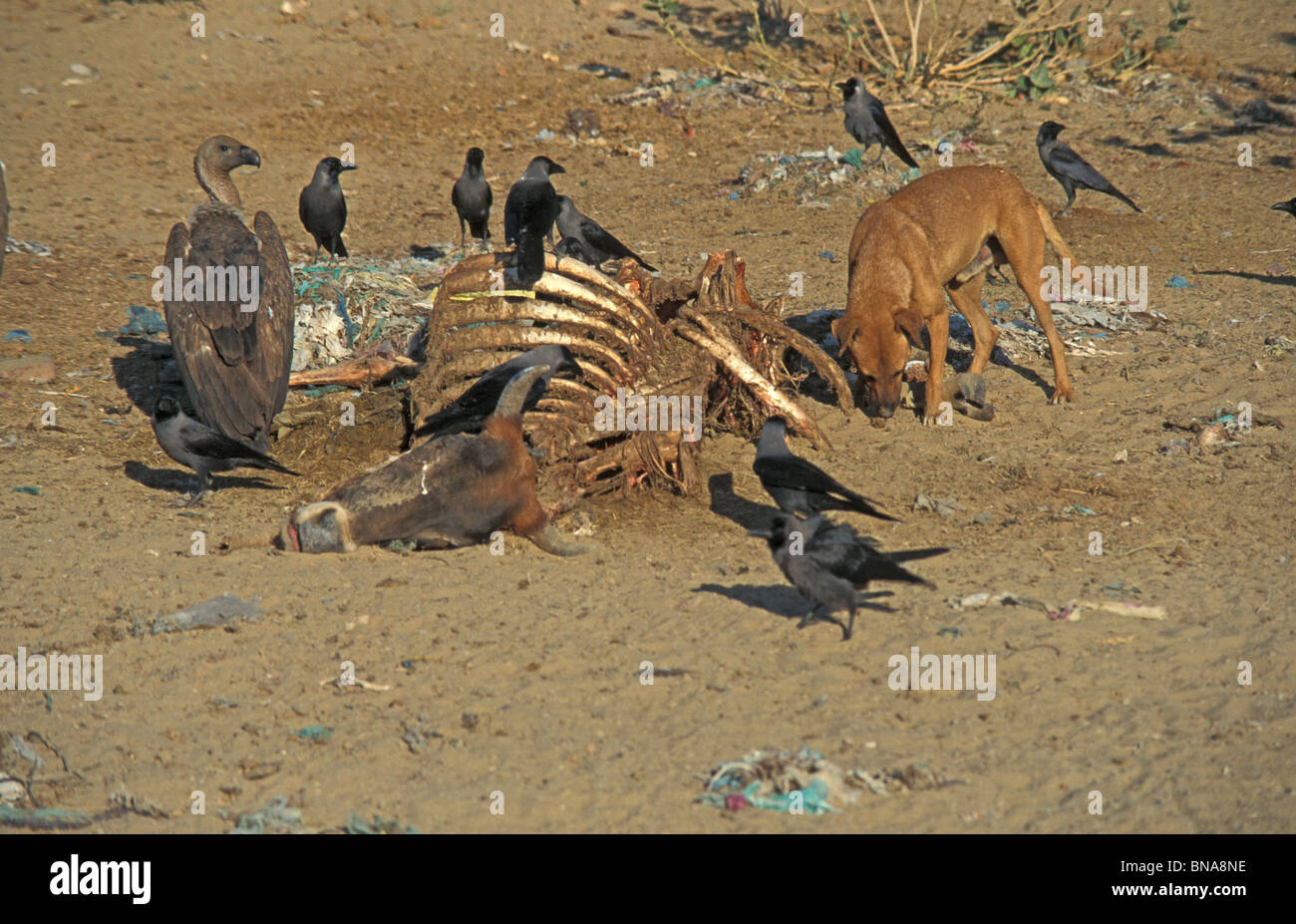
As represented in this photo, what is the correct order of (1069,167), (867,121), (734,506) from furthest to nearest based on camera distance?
1. (867,121)
2. (1069,167)
3. (734,506)

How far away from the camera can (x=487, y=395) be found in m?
6.54

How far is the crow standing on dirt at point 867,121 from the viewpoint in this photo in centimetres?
1163

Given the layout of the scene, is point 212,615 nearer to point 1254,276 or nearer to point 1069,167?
point 1069,167

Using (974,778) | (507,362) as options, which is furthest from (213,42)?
(974,778)

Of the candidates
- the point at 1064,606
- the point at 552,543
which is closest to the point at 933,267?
the point at 1064,606

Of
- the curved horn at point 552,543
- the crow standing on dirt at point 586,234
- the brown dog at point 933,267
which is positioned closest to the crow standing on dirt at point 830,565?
the curved horn at point 552,543

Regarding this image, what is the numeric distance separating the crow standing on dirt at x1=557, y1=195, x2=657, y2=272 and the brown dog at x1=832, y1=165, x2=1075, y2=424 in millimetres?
2048

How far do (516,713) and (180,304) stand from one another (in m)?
3.91

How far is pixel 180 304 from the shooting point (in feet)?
23.4

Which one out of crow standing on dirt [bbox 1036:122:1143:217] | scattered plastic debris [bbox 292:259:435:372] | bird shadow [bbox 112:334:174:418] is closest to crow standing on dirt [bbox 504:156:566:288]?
scattered plastic debris [bbox 292:259:435:372]

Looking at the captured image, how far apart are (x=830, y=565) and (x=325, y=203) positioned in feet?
20.7

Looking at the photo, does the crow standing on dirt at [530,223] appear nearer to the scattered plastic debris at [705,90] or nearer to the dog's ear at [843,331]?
the dog's ear at [843,331]

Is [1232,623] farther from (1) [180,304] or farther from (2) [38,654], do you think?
(1) [180,304]

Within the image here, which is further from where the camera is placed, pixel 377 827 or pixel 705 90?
pixel 705 90
